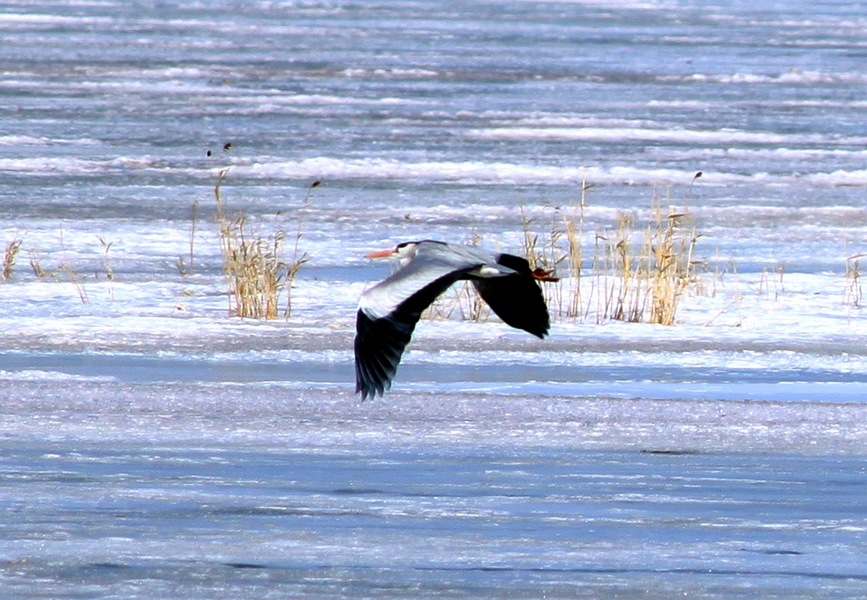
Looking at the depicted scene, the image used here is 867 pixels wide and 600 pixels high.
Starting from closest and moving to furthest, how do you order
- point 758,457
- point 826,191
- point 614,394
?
point 758,457 < point 614,394 < point 826,191

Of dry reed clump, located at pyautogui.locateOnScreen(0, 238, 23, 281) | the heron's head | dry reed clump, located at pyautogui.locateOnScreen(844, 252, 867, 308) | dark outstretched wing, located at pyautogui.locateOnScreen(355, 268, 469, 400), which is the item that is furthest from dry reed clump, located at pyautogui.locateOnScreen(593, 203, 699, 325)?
dark outstretched wing, located at pyautogui.locateOnScreen(355, 268, 469, 400)

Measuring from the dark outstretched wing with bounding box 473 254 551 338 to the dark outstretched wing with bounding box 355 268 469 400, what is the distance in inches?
25.2

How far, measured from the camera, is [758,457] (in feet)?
19.8

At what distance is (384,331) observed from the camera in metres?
5.70

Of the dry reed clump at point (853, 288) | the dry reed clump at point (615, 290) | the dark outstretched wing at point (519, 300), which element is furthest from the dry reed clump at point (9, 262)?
the dry reed clump at point (853, 288)

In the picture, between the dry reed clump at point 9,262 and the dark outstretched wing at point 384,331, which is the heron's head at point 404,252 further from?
the dry reed clump at point 9,262

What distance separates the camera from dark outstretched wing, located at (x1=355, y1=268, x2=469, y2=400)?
5.66 metres

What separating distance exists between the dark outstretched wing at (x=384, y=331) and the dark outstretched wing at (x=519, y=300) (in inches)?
25.2

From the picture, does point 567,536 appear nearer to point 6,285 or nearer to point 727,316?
point 727,316

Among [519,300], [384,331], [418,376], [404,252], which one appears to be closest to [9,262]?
[418,376]

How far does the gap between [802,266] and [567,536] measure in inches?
248

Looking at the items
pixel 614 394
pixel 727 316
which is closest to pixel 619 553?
pixel 614 394

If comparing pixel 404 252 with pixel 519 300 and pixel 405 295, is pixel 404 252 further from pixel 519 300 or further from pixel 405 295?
pixel 405 295

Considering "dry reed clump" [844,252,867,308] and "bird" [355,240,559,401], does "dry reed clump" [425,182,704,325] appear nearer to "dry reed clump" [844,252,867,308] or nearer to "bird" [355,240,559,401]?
"dry reed clump" [844,252,867,308]
